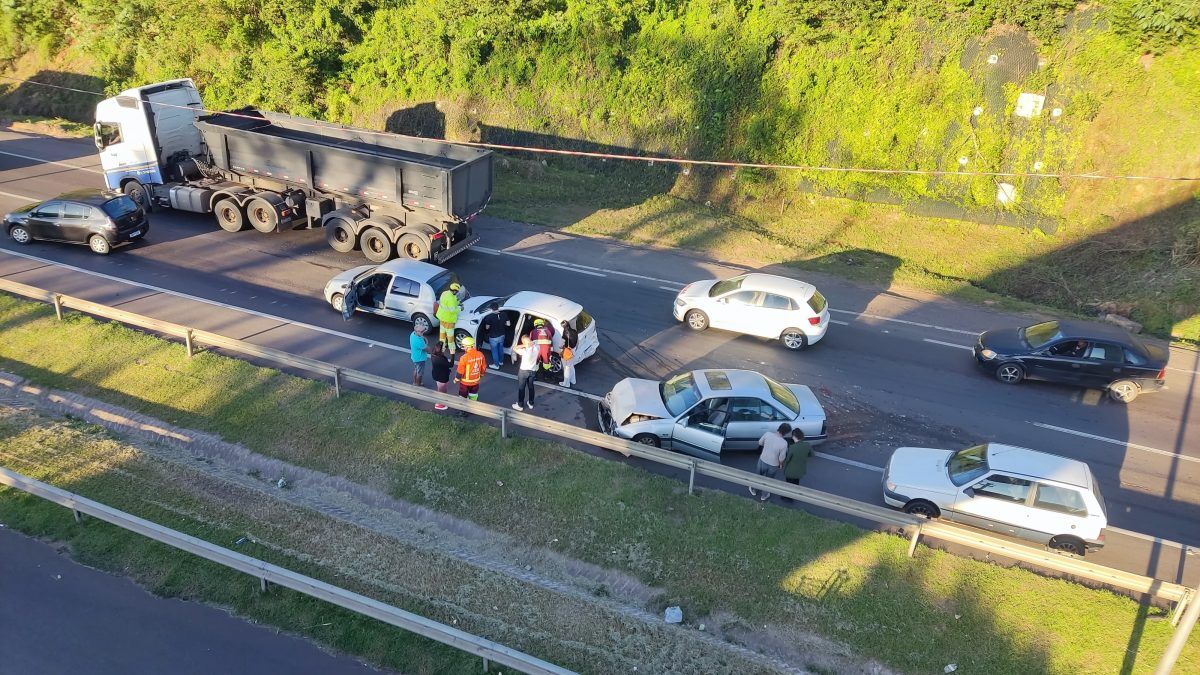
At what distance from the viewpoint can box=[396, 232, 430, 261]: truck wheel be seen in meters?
18.9

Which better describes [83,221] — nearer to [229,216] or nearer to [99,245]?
[99,245]

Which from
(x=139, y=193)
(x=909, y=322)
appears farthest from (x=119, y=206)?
(x=909, y=322)

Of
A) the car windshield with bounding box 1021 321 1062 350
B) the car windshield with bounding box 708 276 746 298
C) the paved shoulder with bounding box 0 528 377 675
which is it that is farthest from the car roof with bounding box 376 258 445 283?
the car windshield with bounding box 1021 321 1062 350

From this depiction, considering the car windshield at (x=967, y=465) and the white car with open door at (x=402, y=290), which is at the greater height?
the white car with open door at (x=402, y=290)

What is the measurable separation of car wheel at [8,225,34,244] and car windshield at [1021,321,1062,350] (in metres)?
24.0

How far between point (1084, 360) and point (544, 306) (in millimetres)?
10765

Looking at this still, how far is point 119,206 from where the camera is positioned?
19.6 m

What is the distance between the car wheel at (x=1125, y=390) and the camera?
15250 mm

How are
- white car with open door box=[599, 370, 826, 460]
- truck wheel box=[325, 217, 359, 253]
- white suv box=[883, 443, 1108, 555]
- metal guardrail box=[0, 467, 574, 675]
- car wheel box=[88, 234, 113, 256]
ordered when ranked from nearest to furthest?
metal guardrail box=[0, 467, 574, 675] < white suv box=[883, 443, 1108, 555] < white car with open door box=[599, 370, 826, 460] < car wheel box=[88, 234, 113, 256] < truck wheel box=[325, 217, 359, 253]

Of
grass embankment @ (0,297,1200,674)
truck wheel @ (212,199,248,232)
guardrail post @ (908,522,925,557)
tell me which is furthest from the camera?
truck wheel @ (212,199,248,232)

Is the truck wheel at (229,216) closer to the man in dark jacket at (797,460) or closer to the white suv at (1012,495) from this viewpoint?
the man in dark jacket at (797,460)

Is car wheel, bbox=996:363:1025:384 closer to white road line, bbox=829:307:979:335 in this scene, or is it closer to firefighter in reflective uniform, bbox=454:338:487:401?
white road line, bbox=829:307:979:335

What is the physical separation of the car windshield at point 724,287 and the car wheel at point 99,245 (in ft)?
49.5

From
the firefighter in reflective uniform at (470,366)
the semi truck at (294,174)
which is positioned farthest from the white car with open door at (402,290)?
the firefighter in reflective uniform at (470,366)
